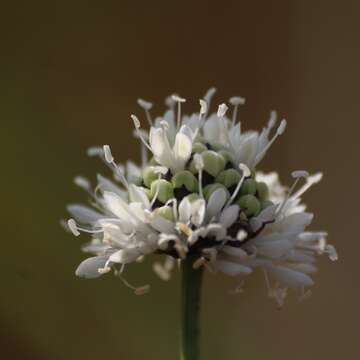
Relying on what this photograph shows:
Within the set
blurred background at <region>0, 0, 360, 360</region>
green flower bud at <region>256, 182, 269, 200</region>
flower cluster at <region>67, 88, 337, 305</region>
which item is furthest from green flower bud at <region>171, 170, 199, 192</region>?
blurred background at <region>0, 0, 360, 360</region>

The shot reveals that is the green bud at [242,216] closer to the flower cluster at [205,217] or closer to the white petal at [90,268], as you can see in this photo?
the flower cluster at [205,217]

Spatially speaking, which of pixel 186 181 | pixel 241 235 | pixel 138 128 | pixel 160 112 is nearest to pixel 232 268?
pixel 241 235

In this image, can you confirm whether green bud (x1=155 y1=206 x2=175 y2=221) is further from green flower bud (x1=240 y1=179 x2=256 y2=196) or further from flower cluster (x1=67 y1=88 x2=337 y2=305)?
green flower bud (x1=240 y1=179 x2=256 y2=196)

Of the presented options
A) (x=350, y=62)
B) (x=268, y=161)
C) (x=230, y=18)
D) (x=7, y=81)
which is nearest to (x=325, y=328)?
(x=268, y=161)

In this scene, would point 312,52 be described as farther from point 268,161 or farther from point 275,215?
point 275,215

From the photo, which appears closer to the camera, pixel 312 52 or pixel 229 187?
pixel 229 187

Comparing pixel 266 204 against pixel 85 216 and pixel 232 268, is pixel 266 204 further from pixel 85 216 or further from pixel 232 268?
pixel 85 216

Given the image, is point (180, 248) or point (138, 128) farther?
point (138, 128)
